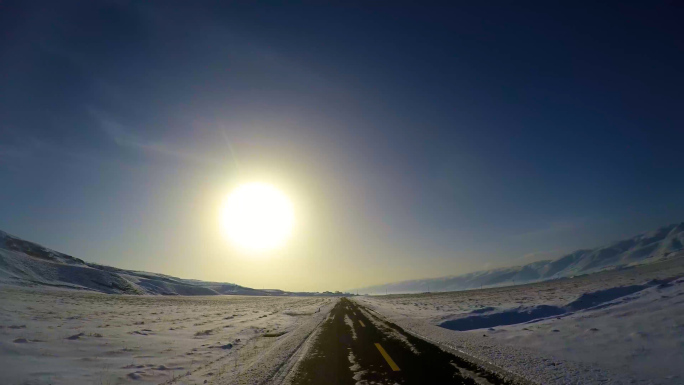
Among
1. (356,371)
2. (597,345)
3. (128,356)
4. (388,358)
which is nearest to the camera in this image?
(356,371)

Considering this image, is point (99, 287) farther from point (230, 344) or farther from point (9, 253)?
point (230, 344)

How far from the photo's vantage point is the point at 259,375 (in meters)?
8.17

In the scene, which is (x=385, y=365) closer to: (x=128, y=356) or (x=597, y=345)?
(x=597, y=345)

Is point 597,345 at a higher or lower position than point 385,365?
higher

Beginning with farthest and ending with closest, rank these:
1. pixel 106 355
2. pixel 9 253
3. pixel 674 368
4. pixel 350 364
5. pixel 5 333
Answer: pixel 9 253, pixel 5 333, pixel 106 355, pixel 350 364, pixel 674 368

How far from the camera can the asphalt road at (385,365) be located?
7113 millimetres

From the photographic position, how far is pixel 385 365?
860 centimetres

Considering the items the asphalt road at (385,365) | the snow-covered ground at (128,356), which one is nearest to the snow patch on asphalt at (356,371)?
the asphalt road at (385,365)

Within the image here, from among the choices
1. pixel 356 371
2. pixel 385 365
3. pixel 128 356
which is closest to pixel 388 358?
pixel 385 365

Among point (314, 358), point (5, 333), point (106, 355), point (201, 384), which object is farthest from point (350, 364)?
point (5, 333)

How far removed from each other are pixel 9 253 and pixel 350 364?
113m

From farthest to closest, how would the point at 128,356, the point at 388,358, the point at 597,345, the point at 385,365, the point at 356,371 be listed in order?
the point at 128,356, the point at 388,358, the point at 597,345, the point at 385,365, the point at 356,371

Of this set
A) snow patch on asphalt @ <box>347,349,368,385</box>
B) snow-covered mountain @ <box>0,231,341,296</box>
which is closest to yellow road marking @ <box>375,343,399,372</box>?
snow patch on asphalt @ <box>347,349,368,385</box>

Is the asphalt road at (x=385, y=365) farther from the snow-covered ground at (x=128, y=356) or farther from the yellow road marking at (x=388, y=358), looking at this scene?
the snow-covered ground at (x=128, y=356)
